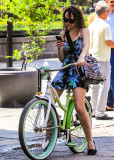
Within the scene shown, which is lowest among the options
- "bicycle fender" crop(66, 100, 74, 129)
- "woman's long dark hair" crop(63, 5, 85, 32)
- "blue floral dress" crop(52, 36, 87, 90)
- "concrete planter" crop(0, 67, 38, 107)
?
"concrete planter" crop(0, 67, 38, 107)

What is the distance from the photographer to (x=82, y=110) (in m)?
6.14

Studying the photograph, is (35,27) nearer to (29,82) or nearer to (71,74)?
(29,82)

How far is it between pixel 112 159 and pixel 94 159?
20 cm

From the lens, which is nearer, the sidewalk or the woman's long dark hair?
the woman's long dark hair

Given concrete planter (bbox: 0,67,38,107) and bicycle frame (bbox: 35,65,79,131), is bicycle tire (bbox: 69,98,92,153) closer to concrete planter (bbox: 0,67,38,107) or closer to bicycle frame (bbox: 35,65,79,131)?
bicycle frame (bbox: 35,65,79,131)

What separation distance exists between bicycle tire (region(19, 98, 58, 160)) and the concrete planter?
394 cm

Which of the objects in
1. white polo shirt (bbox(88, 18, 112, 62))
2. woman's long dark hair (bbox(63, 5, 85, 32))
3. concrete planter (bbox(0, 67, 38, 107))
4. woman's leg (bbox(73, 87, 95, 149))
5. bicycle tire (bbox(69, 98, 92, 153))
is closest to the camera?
woman's leg (bbox(73, 87, 95, 149))

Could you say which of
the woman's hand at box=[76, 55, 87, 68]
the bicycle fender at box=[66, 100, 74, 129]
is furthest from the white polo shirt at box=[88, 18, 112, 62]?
the woman's hand at box=[76, 55, 87, 68]

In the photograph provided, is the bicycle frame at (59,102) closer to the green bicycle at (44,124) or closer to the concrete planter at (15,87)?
the green bicycle at (44,124)

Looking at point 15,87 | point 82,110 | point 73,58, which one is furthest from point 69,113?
point 15,87

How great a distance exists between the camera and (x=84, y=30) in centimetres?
622

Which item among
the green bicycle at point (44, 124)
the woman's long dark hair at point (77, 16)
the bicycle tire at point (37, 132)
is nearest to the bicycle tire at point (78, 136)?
the green bicycle at point (44, 124)

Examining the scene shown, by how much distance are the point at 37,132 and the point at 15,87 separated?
4.19m

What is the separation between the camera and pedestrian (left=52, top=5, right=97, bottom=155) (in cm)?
614
